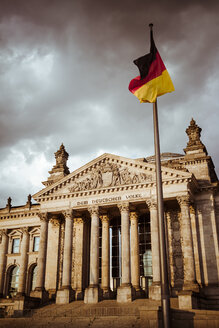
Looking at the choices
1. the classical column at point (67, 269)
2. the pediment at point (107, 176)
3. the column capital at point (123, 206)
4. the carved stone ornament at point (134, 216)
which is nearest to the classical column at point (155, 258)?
the column capital at point (123, 206)

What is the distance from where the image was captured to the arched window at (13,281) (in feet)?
A: 147

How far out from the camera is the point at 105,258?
3703 cm

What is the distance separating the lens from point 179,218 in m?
37.0

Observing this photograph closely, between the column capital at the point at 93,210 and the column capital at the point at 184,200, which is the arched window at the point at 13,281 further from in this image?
the column capital at the point at 184,200

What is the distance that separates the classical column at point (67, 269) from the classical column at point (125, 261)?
5532mm

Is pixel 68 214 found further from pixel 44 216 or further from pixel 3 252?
pixel 3 252

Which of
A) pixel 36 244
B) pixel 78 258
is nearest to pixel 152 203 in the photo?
pixel 78 258

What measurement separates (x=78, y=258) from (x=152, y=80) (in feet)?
86.8

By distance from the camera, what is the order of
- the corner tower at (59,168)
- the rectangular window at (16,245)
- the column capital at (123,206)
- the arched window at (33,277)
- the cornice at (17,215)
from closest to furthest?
the column capital at (123,206), the arched window at (33,277), the corner tower at (59,168), the cornice at (17,215), the rectangular window at (16,245)

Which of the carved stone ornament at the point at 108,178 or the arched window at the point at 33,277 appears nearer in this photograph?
the carved stone ornament at the point at 108,178

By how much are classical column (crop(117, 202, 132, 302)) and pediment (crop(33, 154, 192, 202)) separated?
2666 millimetres

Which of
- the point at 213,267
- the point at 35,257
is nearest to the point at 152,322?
the point at 213,267

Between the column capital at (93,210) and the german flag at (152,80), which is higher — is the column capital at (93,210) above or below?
below

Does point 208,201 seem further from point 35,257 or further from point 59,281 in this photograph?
point 35,257
